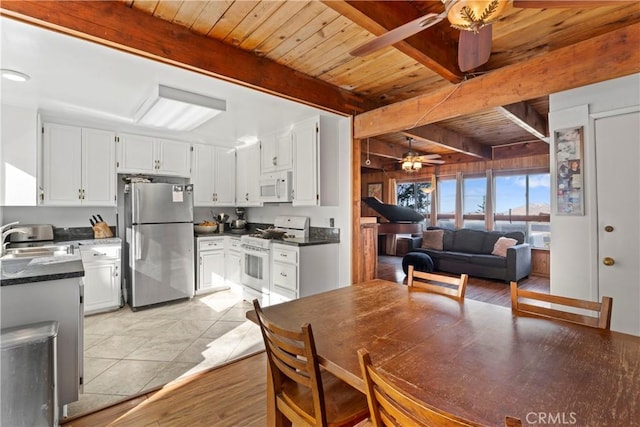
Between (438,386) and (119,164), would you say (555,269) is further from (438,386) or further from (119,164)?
(119,164)

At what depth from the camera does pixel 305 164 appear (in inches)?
143

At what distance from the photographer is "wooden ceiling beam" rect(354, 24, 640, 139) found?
71.9 inches

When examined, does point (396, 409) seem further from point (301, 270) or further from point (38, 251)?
point (38, 251)

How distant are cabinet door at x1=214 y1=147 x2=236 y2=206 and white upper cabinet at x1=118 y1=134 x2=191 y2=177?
1.55 ft

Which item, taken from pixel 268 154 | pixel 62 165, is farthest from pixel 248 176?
pixel 62 165

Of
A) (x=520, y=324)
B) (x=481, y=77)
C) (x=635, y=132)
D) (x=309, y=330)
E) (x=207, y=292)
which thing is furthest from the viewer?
(x=207, y=292)

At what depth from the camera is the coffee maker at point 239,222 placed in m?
5.30

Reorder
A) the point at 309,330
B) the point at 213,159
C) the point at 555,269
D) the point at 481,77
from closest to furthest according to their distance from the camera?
the point at 309,330, the point at 481,77, the point at 555,269, the point at 213,159

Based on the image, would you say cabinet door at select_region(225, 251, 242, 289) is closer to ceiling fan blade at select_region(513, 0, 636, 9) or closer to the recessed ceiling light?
the recessed ceiling light

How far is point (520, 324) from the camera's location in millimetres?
1430

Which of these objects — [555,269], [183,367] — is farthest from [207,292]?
[555,269]

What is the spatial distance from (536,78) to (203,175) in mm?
4386

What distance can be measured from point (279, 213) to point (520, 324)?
3.79m

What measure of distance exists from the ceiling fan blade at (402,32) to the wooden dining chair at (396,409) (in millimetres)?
1419
